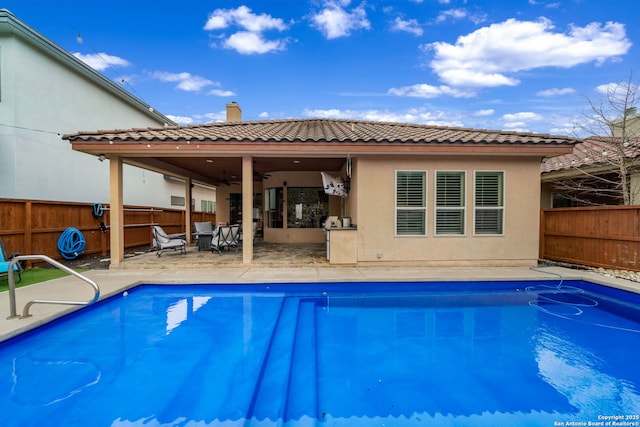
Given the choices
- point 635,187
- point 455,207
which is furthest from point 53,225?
point 635,187

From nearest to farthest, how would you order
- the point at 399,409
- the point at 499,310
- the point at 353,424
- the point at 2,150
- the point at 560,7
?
1. the point at 353,424
2. the point at 399,409
3. the point at 499,310
4. the point at 2,150
5. the point at 560,7

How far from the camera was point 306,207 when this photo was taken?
43.1 feet

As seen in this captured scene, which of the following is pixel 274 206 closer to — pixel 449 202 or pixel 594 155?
pixel 449 202

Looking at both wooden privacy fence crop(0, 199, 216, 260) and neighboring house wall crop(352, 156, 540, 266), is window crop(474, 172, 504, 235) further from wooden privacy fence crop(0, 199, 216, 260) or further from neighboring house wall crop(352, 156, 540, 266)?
wooden privacy fence crop(0, 199, 216, 260)

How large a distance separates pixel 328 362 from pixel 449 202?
637cm

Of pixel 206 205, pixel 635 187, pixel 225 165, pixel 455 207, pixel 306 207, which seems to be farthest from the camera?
pixel 206 205

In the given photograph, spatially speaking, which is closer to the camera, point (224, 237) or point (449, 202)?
point (449, 202)

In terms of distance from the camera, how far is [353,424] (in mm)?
2662

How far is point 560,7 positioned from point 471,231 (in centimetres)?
915

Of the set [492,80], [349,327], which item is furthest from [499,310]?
[492,80]

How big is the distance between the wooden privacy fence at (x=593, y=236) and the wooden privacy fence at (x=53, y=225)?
16.0 meters

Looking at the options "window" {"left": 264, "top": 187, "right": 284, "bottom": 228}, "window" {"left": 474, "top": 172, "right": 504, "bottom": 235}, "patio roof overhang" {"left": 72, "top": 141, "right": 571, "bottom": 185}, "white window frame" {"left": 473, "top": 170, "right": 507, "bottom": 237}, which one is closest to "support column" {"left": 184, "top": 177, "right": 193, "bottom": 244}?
"window" {"left": 264, "top": 187, "right": 284, "bottom": 228}

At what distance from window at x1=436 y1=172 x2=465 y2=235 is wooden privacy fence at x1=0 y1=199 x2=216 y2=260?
1194 cm

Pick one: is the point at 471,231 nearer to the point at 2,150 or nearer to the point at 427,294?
→ the point at 427,294
